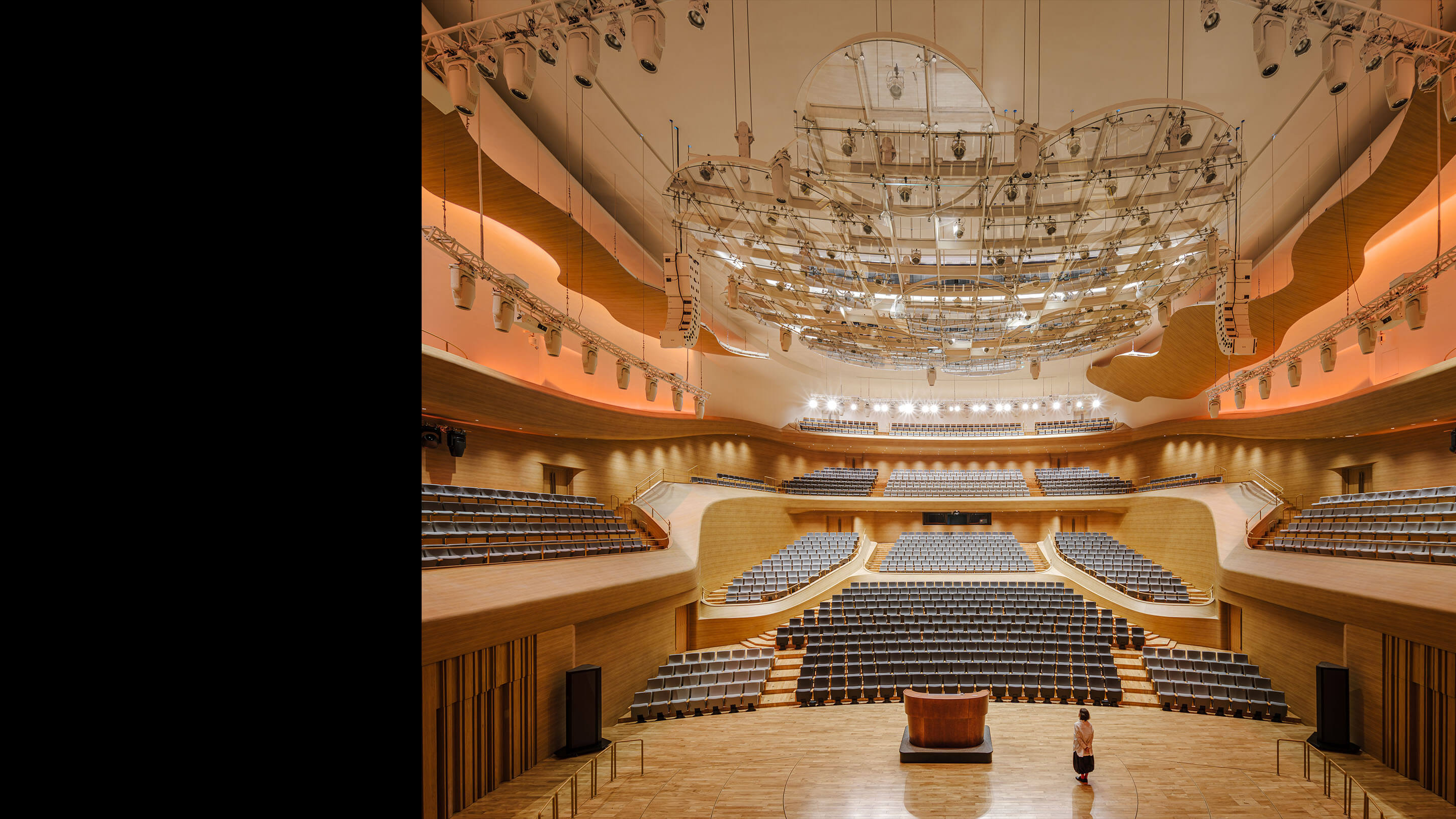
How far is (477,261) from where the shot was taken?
7.11 meters

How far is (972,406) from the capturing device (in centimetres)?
2736

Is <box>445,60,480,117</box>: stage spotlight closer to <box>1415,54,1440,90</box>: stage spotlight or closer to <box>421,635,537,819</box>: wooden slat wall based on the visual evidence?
<box>421,635,537,819</box>: wooden slat wall

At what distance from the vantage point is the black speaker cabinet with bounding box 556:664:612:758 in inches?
333

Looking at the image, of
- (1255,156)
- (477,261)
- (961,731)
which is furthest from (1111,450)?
(477,261)

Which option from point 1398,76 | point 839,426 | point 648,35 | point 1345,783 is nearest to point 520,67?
point 648,35

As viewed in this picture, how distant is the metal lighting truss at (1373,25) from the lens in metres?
4.39

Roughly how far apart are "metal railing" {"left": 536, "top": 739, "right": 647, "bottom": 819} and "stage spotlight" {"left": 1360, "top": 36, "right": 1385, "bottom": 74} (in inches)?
319

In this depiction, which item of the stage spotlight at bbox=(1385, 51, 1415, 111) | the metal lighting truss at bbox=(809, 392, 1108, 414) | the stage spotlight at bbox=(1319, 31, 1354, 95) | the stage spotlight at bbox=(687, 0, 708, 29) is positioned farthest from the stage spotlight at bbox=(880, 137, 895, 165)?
the metal lighting truss at bbox=(809, 392, 1108, 414)

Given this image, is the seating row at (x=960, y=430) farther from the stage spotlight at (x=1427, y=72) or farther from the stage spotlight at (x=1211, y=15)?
the stage spotlight at (x=1211, y=15)

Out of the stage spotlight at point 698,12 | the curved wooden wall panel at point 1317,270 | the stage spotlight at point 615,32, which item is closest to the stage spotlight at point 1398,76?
the curved wooden wall panel at point 1317,270

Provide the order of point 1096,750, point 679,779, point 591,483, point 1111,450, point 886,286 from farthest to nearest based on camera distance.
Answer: point 1111,450, point 591,483, point 886,286, point 1096,750, point 679,779
